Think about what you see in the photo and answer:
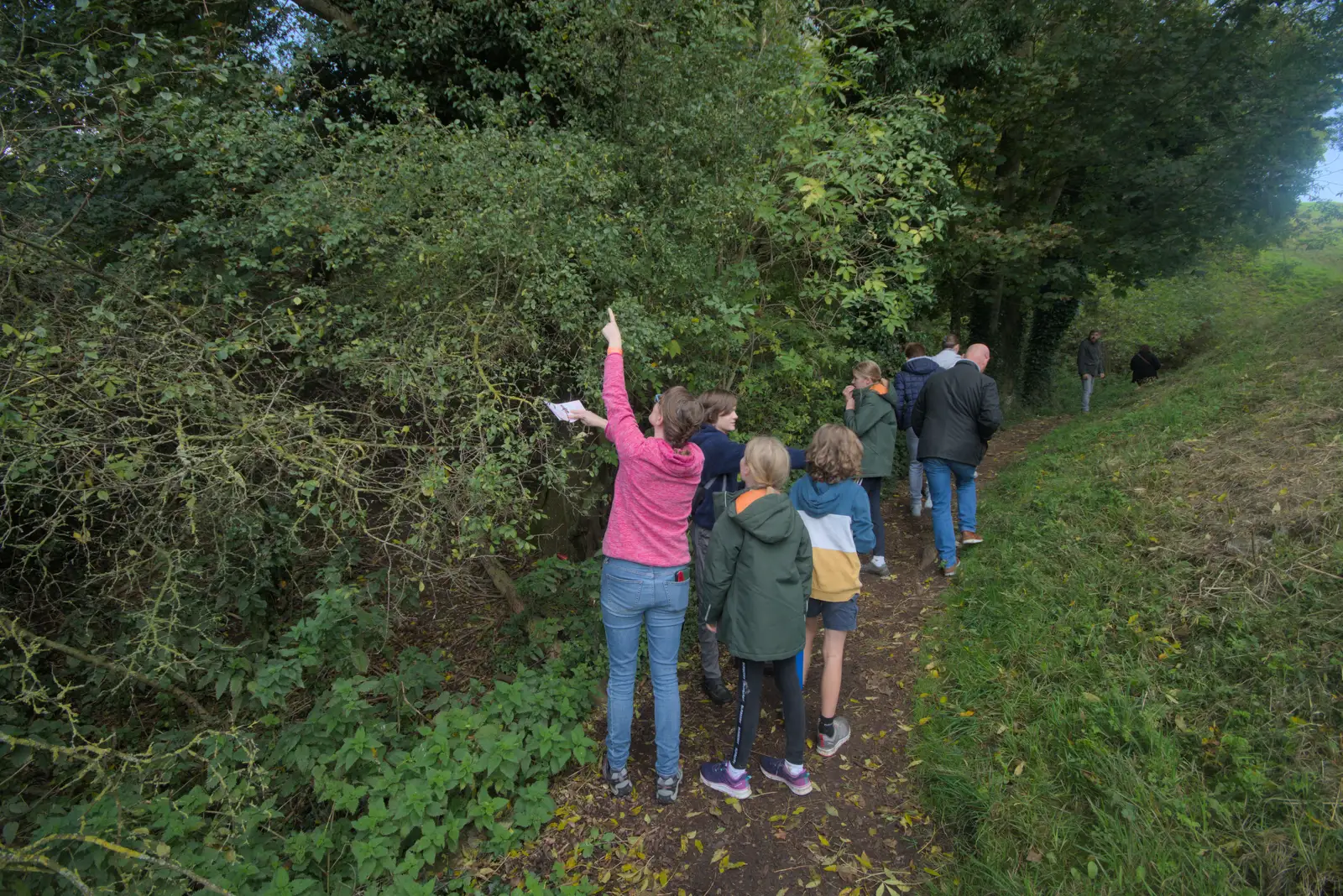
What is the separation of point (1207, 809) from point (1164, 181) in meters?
10.0

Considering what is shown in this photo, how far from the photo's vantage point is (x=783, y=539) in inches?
127

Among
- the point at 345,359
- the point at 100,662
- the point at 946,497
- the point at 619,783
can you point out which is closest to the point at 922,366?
the point at 946,497

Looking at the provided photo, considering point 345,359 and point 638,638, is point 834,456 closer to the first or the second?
point 638,638

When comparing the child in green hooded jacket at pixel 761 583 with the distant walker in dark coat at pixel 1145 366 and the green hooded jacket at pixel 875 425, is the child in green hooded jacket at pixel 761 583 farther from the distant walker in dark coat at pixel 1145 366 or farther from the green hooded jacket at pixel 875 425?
the distant walker in dark coat at pixel 1145 366

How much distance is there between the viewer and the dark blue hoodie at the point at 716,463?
3.82 meters

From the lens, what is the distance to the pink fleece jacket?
10.2 ft

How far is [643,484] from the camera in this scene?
315 cm

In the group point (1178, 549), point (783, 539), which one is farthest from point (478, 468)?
point (1178, 549)

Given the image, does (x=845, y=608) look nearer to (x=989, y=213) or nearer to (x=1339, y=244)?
(x=989, y=213)

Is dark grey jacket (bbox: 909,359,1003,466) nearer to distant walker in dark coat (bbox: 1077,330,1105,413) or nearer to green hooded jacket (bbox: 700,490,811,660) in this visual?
green hooded jacket (bbox: 700,490,811,660)

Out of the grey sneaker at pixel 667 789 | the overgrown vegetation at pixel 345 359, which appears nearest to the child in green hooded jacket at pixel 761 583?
the grey sneaker at pixel 667 789

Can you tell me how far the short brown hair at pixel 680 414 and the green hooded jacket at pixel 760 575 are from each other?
0.45 meters

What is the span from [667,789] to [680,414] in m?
1.99

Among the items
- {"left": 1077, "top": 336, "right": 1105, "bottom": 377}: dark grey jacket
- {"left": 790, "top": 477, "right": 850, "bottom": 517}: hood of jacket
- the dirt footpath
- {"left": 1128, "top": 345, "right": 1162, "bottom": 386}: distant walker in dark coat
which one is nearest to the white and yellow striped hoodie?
{"left": 790, "top": 477, "right": 850, "bottom": 517}: hood of jacket
